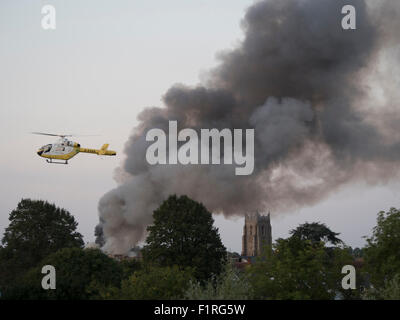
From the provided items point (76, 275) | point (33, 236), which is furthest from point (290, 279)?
point (33, 236)

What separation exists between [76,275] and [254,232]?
455 feet

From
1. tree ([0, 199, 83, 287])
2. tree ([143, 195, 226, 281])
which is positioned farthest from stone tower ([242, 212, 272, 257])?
tree ([143, 195, 226, 281])

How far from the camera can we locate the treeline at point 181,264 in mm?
38125

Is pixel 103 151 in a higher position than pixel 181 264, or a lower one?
higher

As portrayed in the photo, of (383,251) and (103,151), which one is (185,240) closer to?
(383,251)

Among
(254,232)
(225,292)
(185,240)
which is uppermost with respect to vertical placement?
(254,232)

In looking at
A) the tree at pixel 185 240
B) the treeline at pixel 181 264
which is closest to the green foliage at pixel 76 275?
the treeline at pixel 181 264

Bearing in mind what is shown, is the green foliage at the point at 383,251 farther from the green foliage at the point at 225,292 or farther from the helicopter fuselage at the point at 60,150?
the helicopter fuselage at the point at 60,150

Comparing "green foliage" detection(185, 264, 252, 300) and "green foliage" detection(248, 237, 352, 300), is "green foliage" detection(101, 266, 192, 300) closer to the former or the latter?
"green foliage" detection(185, 264, 252, 300)

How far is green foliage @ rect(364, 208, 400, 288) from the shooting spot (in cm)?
4472

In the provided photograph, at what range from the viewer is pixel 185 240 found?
54969 millimetres
